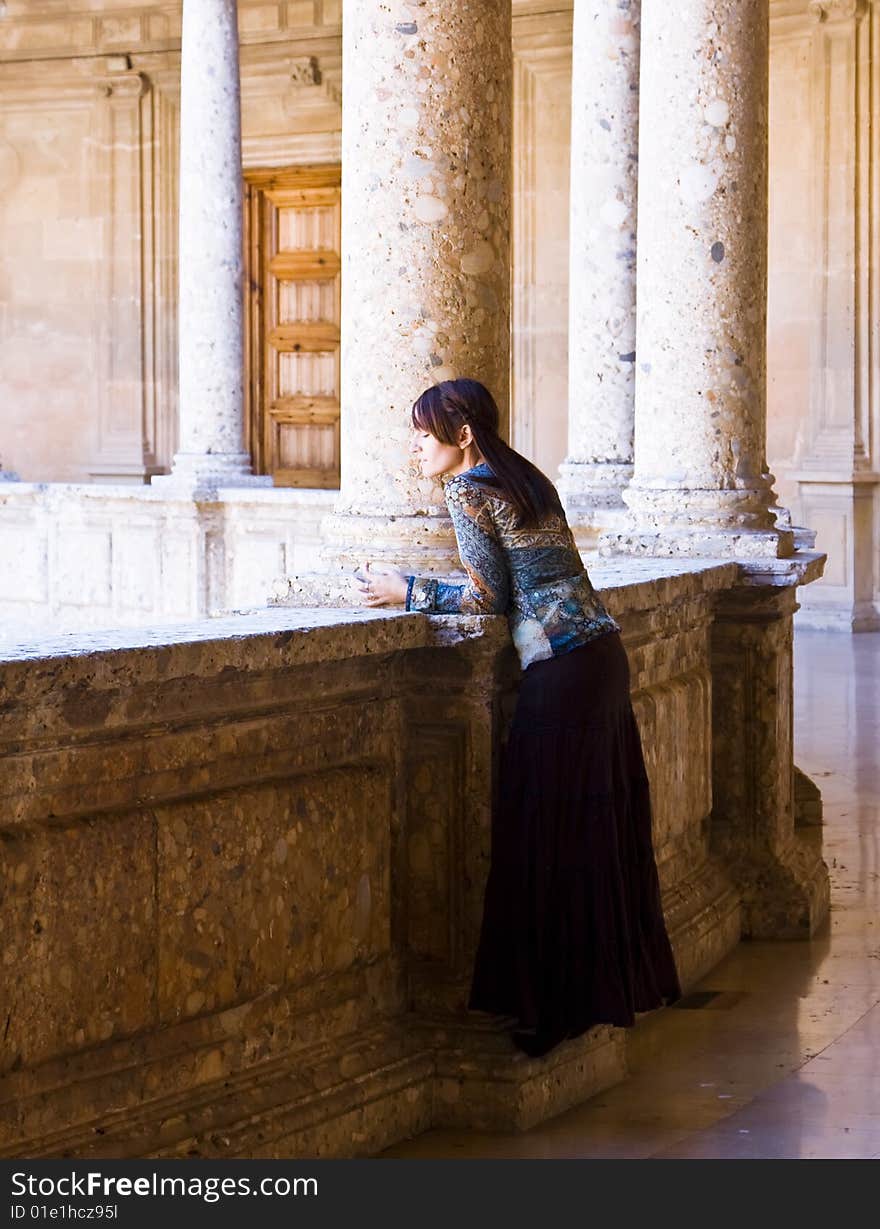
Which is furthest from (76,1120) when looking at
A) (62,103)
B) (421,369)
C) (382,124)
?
(62,103)

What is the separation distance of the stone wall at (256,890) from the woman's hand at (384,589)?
0.09 meters

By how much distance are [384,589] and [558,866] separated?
0.71m

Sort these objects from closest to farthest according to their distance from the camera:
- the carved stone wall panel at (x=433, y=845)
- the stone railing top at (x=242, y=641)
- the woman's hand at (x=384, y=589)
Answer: the stone railing top at (x=242, y=641) → the woman's hand at (x=384, y=589) → the carved stone wall panel at (x=433, y=845)

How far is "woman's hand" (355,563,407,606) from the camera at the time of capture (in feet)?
13.8

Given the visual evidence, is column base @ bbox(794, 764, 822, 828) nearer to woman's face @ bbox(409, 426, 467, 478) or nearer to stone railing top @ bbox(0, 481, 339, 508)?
woman's face @ bbox(409, 426, 467, 478)

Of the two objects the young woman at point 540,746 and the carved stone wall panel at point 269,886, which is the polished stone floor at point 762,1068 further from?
the carved stone wall panel at point 269,886

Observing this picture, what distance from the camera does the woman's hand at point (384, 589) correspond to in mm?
4219

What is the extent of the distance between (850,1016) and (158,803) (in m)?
2.44

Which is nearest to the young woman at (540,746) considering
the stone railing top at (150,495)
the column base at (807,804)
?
the column base at (807,804)

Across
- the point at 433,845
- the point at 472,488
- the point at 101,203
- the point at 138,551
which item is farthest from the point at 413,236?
the point at 101,203

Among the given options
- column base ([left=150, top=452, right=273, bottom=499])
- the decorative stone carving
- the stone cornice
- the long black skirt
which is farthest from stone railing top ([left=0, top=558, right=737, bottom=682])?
the stone cornice

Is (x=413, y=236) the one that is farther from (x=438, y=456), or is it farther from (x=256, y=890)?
(x=256, y=890)

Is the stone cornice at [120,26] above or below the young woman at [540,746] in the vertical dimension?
above

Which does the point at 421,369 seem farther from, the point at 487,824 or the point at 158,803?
the point at 158,803
